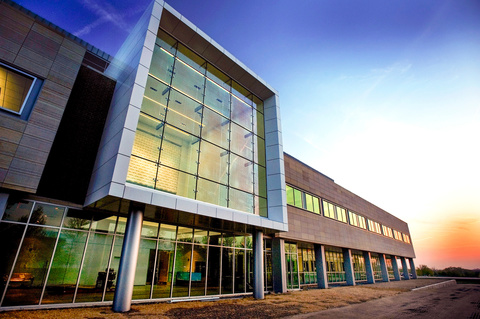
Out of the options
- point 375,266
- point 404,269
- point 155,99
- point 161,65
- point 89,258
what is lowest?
point 404,269

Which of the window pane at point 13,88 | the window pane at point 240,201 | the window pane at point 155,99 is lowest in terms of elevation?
the window pane at point 240,201

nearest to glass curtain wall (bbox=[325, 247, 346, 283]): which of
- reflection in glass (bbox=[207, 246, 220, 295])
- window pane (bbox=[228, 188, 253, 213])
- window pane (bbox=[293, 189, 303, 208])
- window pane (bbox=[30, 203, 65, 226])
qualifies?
window pane (bbox=[293, 189, 303, 208])

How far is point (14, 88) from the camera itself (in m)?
10.3

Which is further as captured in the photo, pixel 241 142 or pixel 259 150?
pixel 259 150

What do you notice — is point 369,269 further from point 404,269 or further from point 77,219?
point 77,219

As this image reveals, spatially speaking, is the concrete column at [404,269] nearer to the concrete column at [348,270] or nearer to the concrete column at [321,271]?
the concrete column at [348,270]

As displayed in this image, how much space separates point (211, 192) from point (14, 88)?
9937mm

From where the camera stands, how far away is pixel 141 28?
13.1 m

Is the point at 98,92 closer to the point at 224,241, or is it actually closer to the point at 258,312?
the point at 224,241

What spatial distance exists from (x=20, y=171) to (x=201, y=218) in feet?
25.1

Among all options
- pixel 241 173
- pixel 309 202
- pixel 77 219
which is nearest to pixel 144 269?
pixel 77 219

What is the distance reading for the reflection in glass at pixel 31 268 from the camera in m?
8.80

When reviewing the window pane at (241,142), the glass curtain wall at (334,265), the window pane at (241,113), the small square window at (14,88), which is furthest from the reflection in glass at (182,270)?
the glass curtain wall at (334,265)

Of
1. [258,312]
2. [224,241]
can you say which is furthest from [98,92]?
[258,312]
